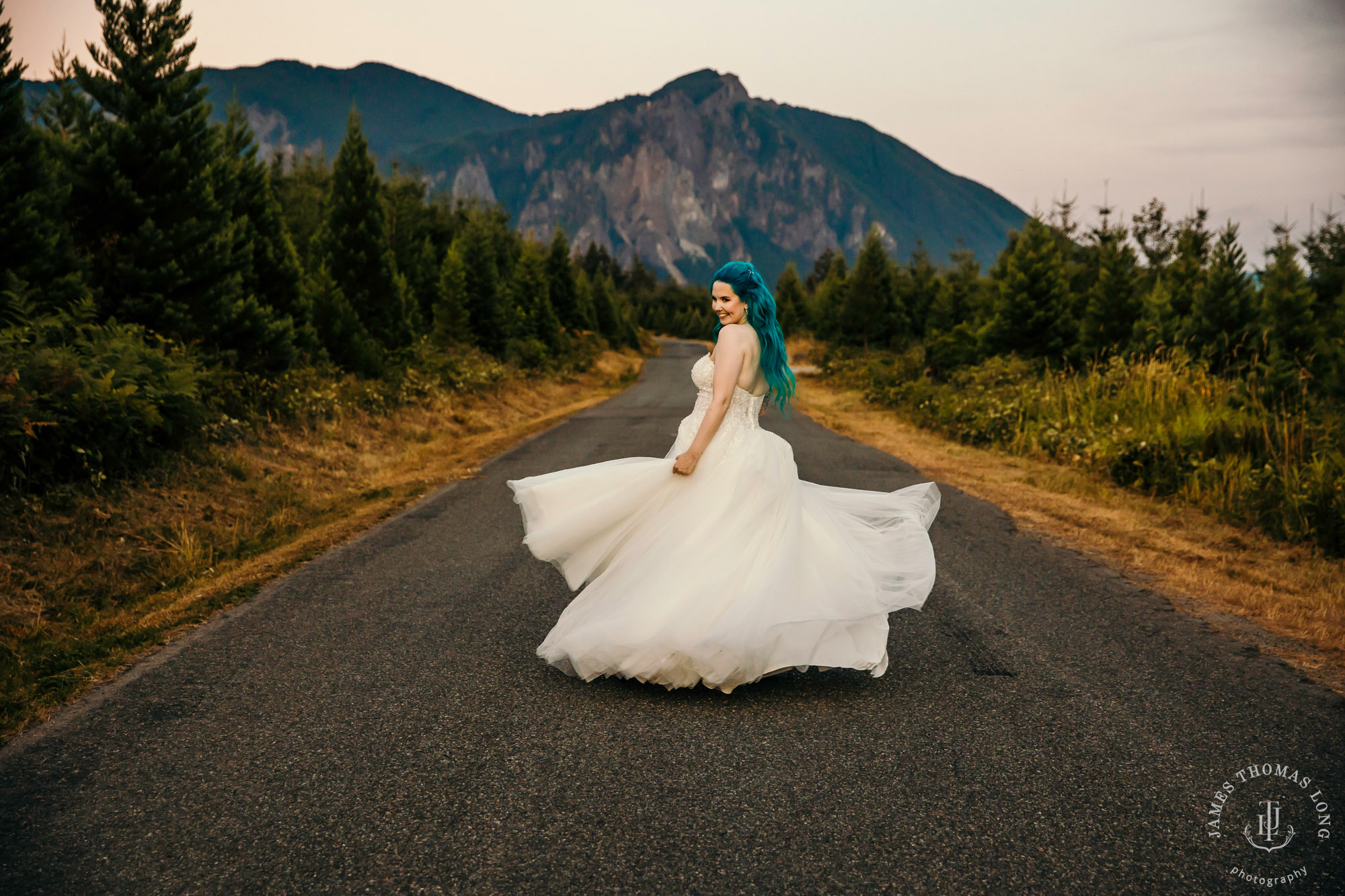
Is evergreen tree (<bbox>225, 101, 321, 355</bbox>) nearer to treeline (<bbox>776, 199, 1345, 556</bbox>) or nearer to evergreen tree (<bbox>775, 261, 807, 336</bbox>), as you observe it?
treeline (<bbox>776, 199, 1345, 556</bbox>)

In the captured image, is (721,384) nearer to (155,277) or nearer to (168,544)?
(168,544)

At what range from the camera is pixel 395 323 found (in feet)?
59.3

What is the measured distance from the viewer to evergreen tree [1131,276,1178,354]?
2069 centimetres

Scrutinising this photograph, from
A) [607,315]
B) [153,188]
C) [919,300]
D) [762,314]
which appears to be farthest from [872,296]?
[762,314]

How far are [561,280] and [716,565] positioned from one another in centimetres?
4275

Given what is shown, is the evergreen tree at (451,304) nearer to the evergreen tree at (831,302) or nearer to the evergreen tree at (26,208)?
the evergreen tree at (26,208)

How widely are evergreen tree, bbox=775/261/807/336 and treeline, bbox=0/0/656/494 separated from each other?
4629cm

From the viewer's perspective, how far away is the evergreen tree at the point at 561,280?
4450 cm

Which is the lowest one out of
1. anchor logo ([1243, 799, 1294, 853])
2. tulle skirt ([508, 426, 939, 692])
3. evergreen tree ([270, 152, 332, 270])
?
anchor logo ([1243, 799, 1294, 853])

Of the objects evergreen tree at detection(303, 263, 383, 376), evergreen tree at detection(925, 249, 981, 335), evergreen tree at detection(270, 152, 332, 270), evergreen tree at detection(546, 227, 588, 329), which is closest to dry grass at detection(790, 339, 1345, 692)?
evergreen tree at detection(303, 263, 383, 376)

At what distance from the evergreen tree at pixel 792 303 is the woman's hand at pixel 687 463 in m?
57.3

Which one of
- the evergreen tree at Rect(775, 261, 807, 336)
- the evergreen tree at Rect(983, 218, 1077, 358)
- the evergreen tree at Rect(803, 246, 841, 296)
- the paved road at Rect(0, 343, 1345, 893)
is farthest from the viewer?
the evergreen tree at Rect(803, 246, 841, 296)

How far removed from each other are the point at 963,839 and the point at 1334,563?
5576mm

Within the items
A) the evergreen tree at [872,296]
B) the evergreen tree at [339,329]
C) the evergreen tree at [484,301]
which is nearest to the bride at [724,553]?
the evergreen tree at [339,329]
